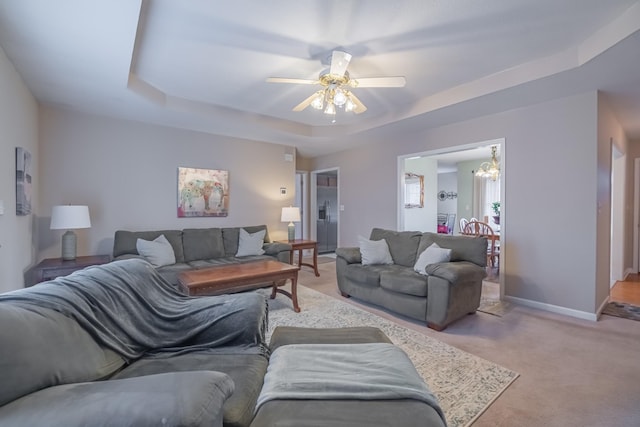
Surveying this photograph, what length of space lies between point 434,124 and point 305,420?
4127mm

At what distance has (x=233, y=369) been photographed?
1.36m

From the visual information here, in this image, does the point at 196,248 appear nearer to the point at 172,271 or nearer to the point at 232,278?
the point at 172,271

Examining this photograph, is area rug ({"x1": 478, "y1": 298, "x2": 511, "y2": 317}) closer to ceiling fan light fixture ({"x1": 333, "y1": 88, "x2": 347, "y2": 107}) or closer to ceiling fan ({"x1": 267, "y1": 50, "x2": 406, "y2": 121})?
ceiling fan ({"x1": 267, "y1": 50, "x2": 406, "y2": 121})

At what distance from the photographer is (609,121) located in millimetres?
3424

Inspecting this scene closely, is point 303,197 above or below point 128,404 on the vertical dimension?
above

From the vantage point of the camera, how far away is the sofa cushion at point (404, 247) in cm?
365

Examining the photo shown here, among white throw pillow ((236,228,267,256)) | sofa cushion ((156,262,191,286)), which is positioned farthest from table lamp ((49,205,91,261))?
white throw pillow ((236,228,267,256))

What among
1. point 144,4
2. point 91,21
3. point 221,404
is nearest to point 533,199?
point 221,404

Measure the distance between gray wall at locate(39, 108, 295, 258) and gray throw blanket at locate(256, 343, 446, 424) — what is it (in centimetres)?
363

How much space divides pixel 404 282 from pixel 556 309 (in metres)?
1.77

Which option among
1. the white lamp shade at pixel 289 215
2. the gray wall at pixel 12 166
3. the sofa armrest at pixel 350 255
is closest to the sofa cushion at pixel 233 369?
the gray wall at pixel 12 166

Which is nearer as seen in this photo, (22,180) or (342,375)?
(342,375)

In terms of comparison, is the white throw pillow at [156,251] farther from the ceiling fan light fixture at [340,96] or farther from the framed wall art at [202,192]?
the ceiling fan light fixture at [340,96]

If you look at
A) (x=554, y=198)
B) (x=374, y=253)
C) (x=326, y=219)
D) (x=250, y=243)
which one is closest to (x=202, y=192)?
(x=250, y=243)
